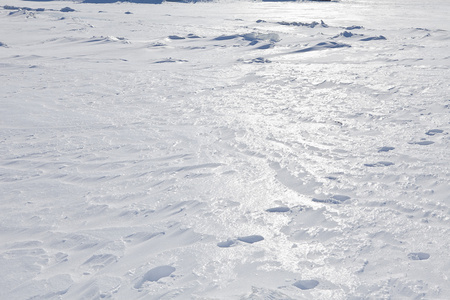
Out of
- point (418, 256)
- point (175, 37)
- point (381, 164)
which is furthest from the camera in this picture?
point (175, 37)

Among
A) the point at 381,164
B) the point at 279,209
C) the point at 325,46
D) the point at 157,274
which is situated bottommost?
the point at 157,274

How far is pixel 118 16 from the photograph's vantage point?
16141mm

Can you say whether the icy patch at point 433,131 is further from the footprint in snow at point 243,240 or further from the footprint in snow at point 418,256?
the footprint in snow at point 243,240

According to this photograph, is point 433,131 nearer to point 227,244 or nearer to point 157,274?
point 227,244

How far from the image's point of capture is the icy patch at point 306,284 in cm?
241

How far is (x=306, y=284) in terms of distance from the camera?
95.4 inches

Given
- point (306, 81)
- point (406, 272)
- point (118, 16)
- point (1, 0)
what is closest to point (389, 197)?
point (406, 272)

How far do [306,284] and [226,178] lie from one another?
1449mm

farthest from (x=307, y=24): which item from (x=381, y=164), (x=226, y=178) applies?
(x=226, y=178)

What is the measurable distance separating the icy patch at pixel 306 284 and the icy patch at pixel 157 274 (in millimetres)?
673

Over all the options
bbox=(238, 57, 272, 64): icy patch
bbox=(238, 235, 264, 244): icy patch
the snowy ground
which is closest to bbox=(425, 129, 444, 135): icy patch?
the snowy ground

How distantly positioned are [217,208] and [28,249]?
48.0 inches

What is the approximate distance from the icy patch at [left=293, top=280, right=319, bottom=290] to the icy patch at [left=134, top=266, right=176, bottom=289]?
2.21 ft

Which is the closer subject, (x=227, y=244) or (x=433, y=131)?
(x=227, y=244)
